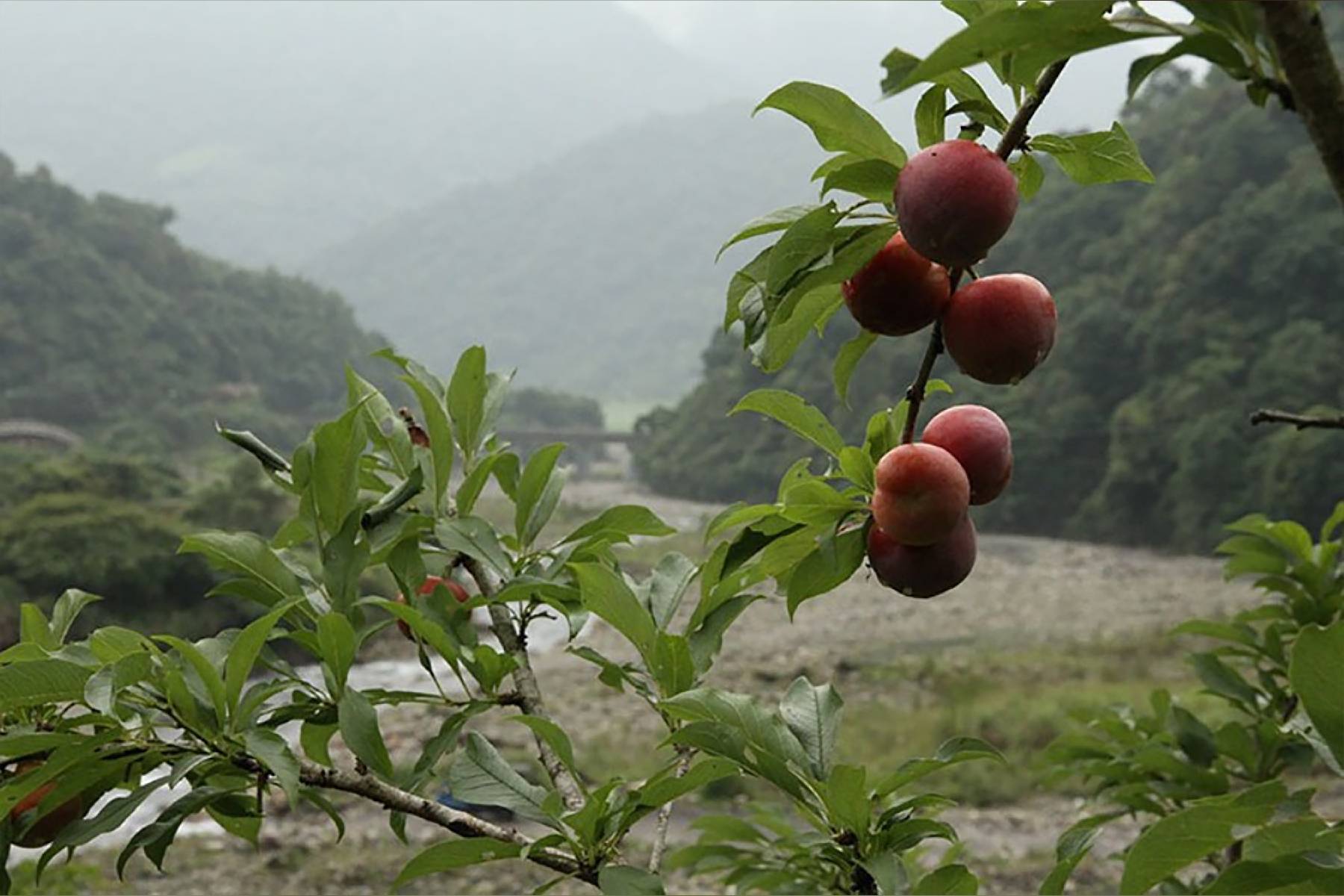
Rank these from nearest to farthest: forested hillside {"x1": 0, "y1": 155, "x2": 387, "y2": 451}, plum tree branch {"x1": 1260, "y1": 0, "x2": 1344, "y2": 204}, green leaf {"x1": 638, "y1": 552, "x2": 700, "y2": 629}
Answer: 1. plum tree branch {"x1": 1260, "y1": 0, "x2": 1344, "y2": 204}
2. green leaf {"x1": 638, "y1": 552, "x2": 700, "y2": 629}
3. forested hillside {"x1": 0, "y1": 155, "x2": 387, "y2": 451}

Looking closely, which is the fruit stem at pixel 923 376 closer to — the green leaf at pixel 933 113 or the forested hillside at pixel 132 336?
the green leaf at pixel 933 113

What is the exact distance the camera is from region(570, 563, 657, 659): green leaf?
63 centimetres

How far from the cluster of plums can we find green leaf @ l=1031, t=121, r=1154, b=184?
0.19ft

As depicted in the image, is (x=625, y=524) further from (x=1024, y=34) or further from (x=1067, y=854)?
(x=1024, y=34)

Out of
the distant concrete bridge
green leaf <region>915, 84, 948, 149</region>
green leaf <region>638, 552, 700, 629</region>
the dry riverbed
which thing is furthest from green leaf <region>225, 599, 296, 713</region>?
the distant concrete bridge

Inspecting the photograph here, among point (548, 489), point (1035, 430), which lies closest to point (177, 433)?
point (1035, 430)

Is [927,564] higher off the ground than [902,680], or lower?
higher

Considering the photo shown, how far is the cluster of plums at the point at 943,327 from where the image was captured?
46 cm

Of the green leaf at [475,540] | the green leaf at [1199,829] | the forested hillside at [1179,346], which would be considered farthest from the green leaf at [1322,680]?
the forested hillside at [1179,346]

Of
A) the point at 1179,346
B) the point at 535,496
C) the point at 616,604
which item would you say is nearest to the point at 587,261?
the point at 1179,346

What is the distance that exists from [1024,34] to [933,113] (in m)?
0.15

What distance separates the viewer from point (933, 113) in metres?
0.51

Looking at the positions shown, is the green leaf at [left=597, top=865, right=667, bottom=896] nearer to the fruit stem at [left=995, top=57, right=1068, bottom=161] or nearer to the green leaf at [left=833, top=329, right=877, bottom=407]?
the green leaf at [left=833, top=329, right=877, bottom=407]

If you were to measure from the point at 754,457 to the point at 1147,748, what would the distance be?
19595 mm
